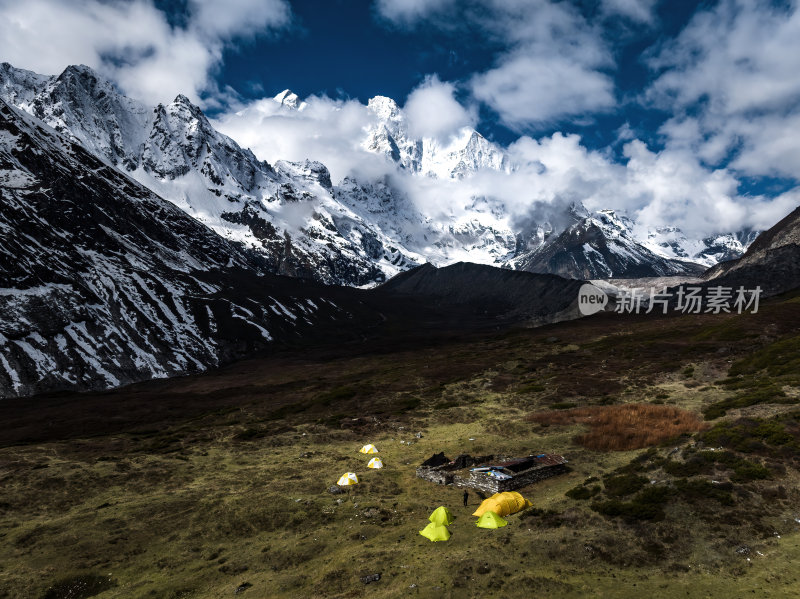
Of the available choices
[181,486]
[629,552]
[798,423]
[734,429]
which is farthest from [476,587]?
[181,486]

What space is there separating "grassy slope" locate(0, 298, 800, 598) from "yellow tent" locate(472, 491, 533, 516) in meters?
0.84

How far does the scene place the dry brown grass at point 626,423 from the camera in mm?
36781

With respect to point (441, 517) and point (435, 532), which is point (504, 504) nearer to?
point (441, 517)

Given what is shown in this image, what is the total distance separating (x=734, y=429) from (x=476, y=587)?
73.6 ft

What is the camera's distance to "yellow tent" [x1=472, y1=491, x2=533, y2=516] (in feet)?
86.1

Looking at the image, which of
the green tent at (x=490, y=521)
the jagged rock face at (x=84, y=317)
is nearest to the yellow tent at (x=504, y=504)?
the green tent at (x=490, y=521)

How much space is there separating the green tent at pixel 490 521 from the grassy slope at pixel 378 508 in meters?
0.70

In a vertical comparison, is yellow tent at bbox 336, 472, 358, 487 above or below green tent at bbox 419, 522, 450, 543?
below

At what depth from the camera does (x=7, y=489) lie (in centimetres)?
3641

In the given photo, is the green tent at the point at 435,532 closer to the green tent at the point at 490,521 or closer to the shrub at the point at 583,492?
the green tent at the point at 490,521

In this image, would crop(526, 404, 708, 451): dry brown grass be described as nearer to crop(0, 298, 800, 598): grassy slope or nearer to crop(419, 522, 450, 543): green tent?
crop(0, 298, 800, 598): grassy slope

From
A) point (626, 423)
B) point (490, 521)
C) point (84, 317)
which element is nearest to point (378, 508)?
point (490, 521)

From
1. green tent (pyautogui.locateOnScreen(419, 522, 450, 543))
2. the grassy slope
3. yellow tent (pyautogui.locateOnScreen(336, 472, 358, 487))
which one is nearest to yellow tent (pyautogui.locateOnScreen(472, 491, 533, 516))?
the grassy slope

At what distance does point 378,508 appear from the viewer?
1184 inches
